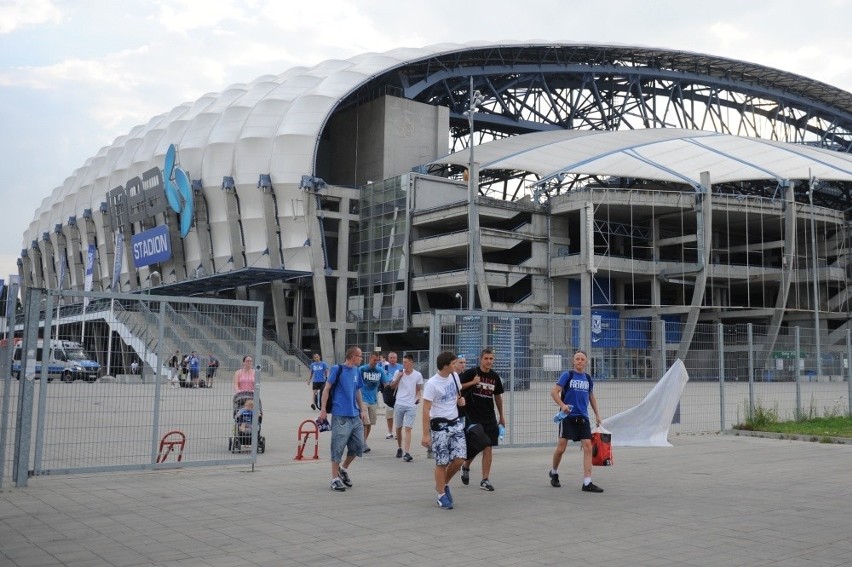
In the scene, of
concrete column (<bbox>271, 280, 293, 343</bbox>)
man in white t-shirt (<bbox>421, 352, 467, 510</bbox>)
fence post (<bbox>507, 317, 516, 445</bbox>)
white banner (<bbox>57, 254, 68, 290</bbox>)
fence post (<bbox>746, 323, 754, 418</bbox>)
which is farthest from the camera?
white banner (<bbox>57, 254, 68, 290</bbox>)

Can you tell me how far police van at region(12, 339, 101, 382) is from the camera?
1048 centimetres

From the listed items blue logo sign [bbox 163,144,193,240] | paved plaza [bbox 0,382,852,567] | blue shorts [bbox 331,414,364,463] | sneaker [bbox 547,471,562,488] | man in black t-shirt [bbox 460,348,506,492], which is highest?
blue logo sign [bbox 163,144,193,240]

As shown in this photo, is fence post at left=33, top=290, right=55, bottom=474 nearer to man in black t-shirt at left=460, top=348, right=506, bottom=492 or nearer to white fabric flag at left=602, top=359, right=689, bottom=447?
man in black t-shirt at left=460, top=348, right=506, bottom=492

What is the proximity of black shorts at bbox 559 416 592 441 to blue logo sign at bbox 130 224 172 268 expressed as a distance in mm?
56684

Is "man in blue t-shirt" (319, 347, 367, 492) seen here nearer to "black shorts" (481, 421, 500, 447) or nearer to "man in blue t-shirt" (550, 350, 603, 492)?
"black shorts" (481, 421, 500, 447)

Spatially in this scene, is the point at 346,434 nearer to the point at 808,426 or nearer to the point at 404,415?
the point at 404,415

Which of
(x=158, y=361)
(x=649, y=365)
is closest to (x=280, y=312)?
(x=649, y=365)

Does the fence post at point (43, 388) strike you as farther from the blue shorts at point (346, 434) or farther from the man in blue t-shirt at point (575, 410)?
the man in blue t-shirt at point (575, 410)

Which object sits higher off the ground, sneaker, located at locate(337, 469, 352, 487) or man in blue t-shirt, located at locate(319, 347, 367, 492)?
man in blue t-shirt, located at locate(319, 347, 367, 492)

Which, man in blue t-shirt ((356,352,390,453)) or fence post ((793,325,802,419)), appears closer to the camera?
man in blue t-shirt ((356,352,390,453))

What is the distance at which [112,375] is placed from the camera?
10867 millimetres

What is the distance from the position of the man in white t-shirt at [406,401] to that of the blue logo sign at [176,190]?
162 ft

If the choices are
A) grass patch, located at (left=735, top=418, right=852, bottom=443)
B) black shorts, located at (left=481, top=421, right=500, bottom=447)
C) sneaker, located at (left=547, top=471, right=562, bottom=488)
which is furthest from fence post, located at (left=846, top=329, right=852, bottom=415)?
black shorts, located at (left=481, top=421, right=500, bottom=447)

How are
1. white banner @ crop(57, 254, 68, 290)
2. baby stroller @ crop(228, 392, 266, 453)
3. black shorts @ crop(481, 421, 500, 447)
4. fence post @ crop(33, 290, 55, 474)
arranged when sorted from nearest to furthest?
fence post @ crop(33, 290, 55, 474), black shorts @ crop(481, 421, 500, 447), baby stroller @ crop(228, 392, 266, 453), white banner @ crop(57, 254, 68, 290)
